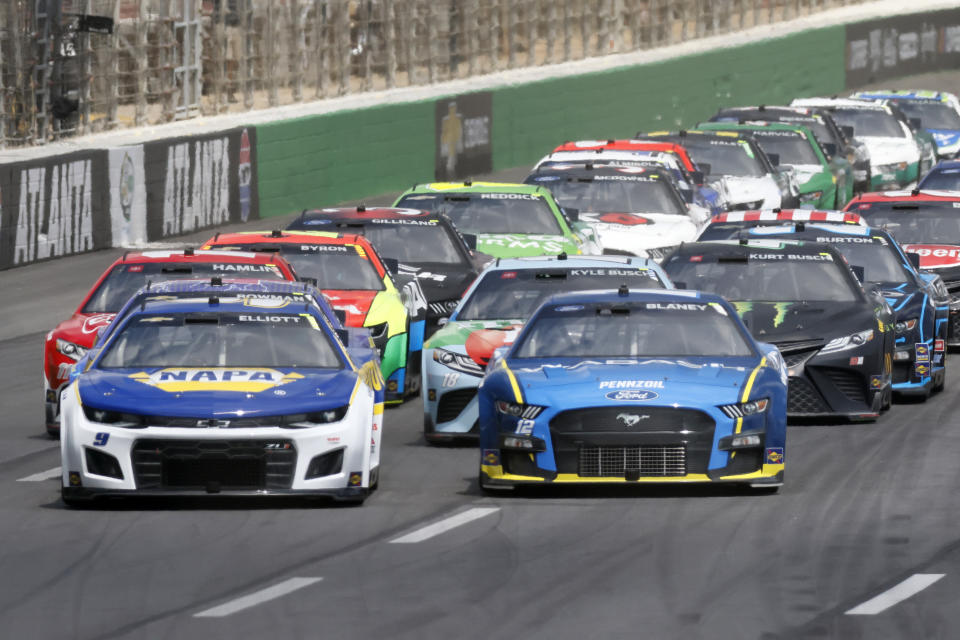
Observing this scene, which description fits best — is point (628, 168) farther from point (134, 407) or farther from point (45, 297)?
point (134, 407)

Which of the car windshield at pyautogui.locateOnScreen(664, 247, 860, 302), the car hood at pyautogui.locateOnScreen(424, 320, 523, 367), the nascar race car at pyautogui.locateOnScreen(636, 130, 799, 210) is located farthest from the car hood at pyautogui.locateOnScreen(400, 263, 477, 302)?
the nascar race car at pyautogui.locateOnScreen(636, 130, 799, 210)

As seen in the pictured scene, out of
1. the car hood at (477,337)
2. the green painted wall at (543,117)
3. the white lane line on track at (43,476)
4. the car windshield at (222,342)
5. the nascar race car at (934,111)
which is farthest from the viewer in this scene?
the nascar race car at (934,111)

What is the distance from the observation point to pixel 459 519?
1245 cm

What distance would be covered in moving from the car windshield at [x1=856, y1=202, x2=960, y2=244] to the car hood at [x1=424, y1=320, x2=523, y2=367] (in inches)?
298

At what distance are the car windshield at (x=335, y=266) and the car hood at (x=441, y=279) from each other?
119 centimetres

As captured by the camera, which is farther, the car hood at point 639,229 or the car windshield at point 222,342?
the car hood at point 639,229

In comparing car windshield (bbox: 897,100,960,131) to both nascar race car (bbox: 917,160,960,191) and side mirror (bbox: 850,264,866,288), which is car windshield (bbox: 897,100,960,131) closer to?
nascar race car (bbox: 917,160,960,191)

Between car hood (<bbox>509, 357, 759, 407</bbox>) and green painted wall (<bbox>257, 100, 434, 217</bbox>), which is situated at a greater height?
car hood (<bbox>509, 357, 759, 407</bbox>)

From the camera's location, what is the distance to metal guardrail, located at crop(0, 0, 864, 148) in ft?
99.7

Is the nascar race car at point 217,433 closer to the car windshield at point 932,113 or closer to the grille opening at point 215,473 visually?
the grille opening at point 215,473

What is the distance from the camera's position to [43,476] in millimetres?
14297

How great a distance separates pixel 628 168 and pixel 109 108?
372 inches

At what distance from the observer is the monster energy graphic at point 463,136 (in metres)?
40.0

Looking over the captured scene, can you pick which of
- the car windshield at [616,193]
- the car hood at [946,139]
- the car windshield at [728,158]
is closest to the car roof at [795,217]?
the car windshield at [616,193]
